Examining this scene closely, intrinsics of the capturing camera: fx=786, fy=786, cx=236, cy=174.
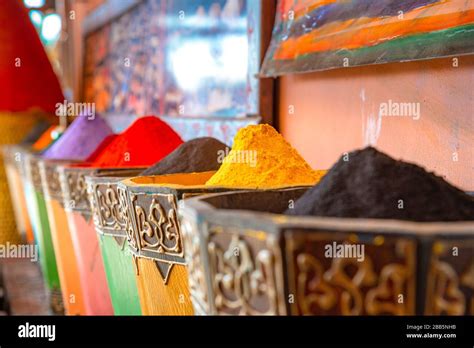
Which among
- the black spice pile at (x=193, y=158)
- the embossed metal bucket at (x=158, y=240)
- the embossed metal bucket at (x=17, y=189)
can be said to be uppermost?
the black spice pile at (x=193, y=158)

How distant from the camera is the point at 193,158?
3.87 feet

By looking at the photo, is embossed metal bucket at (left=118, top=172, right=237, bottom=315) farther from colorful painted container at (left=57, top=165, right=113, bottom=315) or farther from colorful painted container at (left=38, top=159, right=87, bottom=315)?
colorful painted container at (left=38, top=159, right=87, bottom=315)

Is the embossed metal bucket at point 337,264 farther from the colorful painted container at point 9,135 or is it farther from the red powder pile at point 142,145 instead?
the colorful painted container at point 9,135

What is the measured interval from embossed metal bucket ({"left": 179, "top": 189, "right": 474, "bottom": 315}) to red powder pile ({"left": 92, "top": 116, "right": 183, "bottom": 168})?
834 millimetres

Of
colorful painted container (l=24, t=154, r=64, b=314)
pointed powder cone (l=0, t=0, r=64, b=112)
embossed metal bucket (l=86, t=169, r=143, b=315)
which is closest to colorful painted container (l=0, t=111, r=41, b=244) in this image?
pointed powder cone (l=0, t=0, r=64, b=112)

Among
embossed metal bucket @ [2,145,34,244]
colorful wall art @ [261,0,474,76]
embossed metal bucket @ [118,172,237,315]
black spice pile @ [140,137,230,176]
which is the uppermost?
colorful wall art @ [261,0,474,76]

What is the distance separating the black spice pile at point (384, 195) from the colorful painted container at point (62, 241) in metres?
1.07

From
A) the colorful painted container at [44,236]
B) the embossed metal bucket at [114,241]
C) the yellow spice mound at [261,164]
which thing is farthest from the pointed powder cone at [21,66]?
the yellow spice mound at [261,164]

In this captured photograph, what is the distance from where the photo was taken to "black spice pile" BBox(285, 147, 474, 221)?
634mm

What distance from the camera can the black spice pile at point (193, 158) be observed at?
114cm
